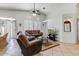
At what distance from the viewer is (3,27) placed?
10.4ft

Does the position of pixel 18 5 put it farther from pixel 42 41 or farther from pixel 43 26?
pixel 42 41

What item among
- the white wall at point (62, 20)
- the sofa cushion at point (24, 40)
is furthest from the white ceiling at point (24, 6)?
the sofa cushion at point (24, 40)

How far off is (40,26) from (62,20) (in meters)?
0.50

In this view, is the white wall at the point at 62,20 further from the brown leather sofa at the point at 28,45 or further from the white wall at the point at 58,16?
the brown leather sofa at the point at 28,45

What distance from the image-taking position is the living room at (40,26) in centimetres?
315

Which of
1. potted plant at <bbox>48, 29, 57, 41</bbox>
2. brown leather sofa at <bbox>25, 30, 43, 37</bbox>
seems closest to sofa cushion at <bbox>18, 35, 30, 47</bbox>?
brown leather sofa at <bbox>25, 30, 43, 37</bbox>

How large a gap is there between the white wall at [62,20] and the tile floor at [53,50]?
0.14 meters

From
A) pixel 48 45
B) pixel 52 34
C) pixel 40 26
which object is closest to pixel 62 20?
pixel 52 34

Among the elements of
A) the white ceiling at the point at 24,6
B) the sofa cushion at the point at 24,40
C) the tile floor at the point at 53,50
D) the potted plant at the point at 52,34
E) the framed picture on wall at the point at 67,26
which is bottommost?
the tile floor at the point at 53,50

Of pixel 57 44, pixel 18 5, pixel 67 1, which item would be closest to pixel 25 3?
pixel 18 5

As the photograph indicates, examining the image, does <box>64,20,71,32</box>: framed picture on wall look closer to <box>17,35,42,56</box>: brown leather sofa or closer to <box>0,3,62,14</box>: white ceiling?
<box>0,3,62,14</box>: white ceiling

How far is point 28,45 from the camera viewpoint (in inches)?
127

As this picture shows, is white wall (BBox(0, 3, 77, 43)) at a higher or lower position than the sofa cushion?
higher

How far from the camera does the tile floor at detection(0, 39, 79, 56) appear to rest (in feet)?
10.2
